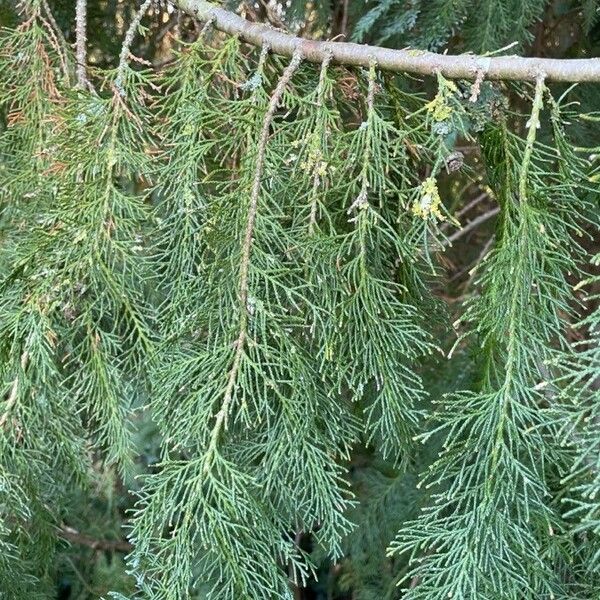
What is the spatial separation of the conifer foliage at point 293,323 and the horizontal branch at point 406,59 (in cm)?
2

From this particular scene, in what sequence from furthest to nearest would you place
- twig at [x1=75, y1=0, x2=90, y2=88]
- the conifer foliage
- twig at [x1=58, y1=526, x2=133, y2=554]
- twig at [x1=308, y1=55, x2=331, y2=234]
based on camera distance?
twig at [x1=58, y1=526, x2=133, y2=554]
twig at [x1=75, y1=0, x2=90, y2=88]
twig at [x1=308, y1=55, x2=331, y2=234]
the conifer foliage

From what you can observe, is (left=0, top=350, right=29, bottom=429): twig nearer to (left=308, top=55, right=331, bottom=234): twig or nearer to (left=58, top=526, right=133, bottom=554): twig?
(left=308, top=55, right=331, bottom=234): twig

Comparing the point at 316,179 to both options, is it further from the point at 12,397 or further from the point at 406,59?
the point at 12,397

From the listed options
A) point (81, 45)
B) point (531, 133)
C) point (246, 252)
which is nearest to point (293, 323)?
point (246, 252)

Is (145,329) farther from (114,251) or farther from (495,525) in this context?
(495,525)

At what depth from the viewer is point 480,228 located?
Answer: 2.37m

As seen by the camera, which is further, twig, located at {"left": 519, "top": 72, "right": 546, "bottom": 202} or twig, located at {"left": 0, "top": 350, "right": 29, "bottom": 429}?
twig, located at {"left": 0, "top": 350, "right": 29, "bottom": 429}

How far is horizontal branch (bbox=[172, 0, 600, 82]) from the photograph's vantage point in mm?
861

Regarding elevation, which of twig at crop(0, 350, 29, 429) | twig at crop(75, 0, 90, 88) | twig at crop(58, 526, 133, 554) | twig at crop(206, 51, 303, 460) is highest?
twig at crop(75, 0, 90, 88)

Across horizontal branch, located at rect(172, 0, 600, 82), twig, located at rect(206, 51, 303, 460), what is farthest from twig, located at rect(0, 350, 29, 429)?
horizontal branch, located at rect(172, 0, 600, 82)

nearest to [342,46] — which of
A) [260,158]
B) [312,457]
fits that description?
[260,158]

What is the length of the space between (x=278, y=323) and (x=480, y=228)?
1.59m

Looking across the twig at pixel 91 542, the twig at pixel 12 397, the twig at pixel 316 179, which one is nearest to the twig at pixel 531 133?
the twig at pixel 316 179

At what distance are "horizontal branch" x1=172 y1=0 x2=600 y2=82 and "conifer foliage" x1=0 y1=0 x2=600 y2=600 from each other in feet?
0.07
